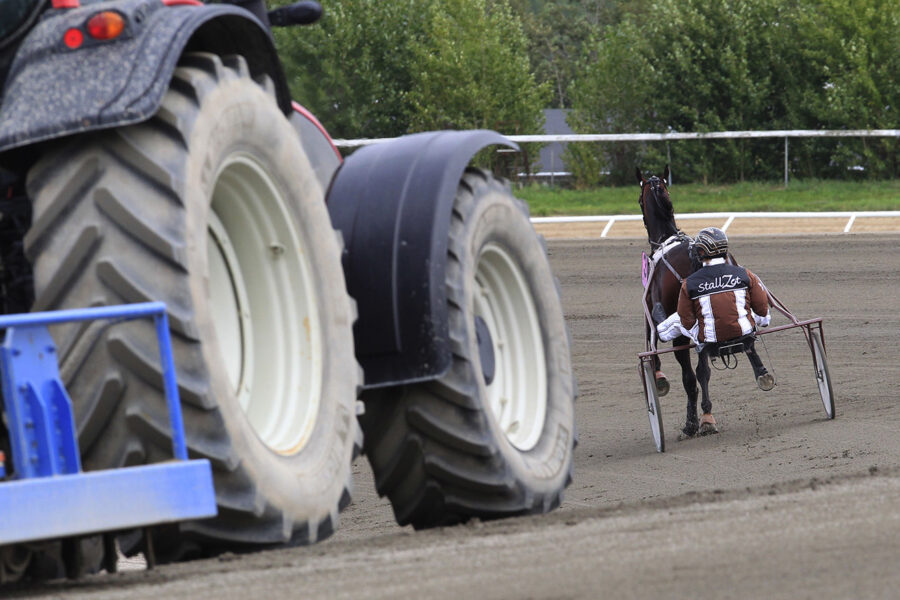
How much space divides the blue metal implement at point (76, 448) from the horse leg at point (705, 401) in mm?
8367


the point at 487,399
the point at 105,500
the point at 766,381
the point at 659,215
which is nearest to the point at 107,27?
the point at 105,500

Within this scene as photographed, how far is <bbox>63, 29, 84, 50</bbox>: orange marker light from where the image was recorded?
364cm

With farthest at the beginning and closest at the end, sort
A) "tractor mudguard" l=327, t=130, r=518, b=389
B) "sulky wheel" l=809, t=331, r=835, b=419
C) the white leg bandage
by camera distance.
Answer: the white leg bandage < "sulky wheel" l=809, t=331, r=835, b=419 < "tractor mudguard" l=327, t=130, r=518, b=389

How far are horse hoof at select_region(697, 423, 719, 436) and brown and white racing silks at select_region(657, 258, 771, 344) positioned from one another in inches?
24.9

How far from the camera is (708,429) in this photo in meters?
11.3

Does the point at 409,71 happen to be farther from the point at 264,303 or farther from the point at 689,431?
the point at 264,303

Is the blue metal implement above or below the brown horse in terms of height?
above

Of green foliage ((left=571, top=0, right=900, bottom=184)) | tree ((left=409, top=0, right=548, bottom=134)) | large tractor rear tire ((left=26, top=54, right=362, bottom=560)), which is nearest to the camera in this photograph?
large tractor rear tire ((left=26, top=54, right=362, bottom=560))

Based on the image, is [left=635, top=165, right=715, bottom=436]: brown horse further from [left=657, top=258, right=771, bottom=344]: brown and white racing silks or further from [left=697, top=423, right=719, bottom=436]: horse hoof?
[left=657, top=258, right=771, bottom=344]: brown and white racing silks

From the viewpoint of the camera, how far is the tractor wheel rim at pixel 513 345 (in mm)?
5332

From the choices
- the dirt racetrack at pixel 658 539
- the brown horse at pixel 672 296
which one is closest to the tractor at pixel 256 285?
the dirt racetrack at pixel 658 539

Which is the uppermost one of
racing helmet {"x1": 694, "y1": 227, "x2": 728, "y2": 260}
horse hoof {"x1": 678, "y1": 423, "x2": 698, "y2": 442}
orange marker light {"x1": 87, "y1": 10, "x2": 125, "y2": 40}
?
orange marker light {"x1": 87, "y1": 10, "x2": 125, "y2": 40}

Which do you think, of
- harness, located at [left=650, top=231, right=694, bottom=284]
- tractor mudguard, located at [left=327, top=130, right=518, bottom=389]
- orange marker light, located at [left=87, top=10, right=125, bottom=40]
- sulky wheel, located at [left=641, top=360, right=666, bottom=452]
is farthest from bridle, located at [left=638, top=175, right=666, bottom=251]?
orange marker light, located at [left=87, top=10, right=125, bottom=40]

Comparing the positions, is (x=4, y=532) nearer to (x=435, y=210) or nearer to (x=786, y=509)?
(x=435, y=210)
